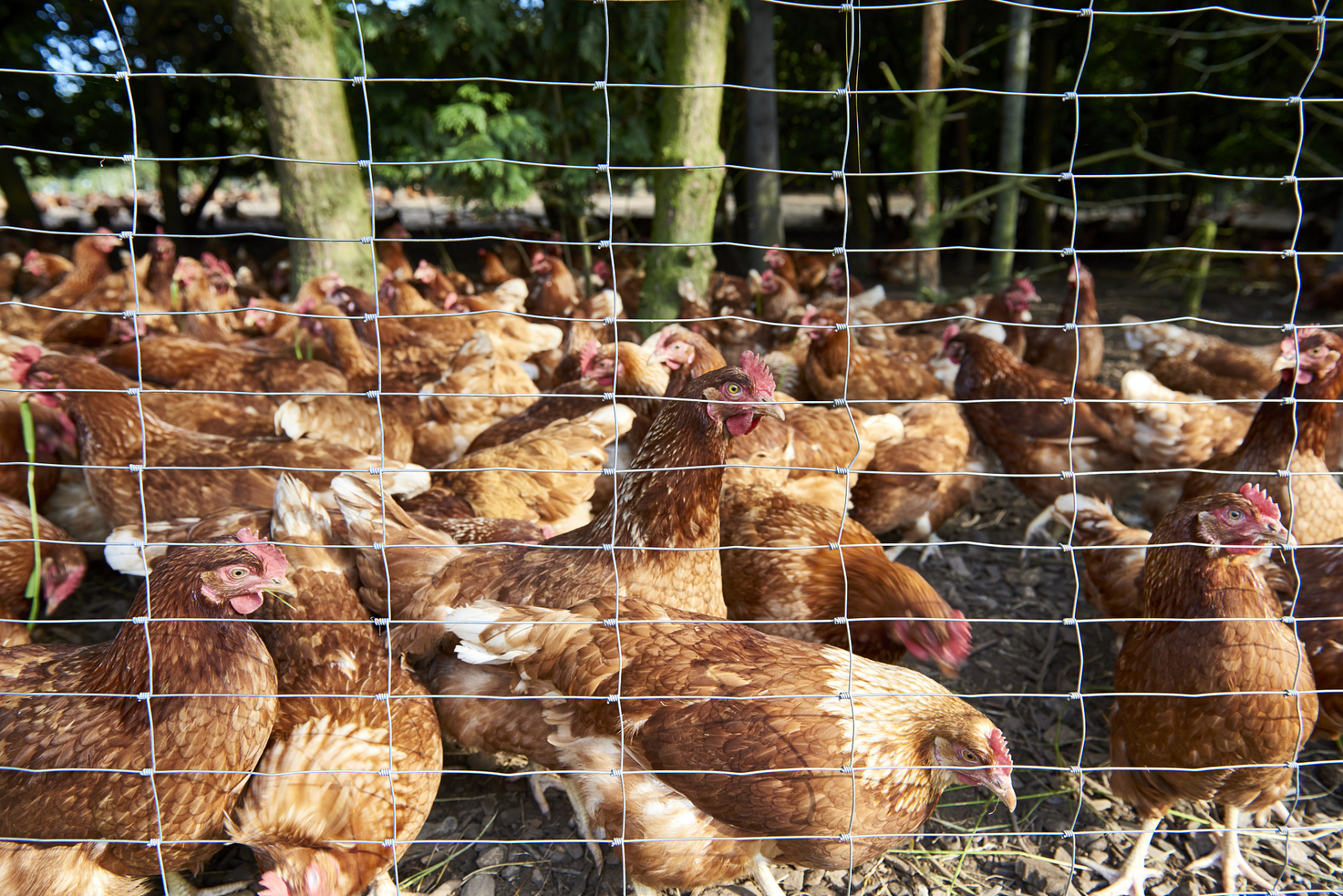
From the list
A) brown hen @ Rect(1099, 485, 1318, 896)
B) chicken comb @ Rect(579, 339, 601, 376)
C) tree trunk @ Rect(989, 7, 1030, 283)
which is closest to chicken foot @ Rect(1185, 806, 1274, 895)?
brown hen @ Rect(1099, 485, 1318, 896)

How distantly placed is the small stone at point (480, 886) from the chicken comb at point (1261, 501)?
2384mm

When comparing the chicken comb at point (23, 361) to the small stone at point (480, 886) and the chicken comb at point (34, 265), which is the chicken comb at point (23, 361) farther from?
the chicken comb at point (34, 265)

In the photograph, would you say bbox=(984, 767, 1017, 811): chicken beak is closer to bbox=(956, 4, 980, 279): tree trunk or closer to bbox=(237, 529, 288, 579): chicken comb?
bbox=(237, 529, 288, 579): chicken comb

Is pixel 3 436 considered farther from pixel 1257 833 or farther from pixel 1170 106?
pixel 1170 106

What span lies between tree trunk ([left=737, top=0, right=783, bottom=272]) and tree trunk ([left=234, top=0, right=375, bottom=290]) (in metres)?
3.66

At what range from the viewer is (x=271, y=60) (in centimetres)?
542

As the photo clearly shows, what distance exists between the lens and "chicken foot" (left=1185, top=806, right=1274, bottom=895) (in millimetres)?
2203

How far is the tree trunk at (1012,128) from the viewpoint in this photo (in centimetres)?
670

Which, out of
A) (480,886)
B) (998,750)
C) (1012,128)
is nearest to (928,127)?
(1012,128)

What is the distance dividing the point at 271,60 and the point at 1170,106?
1223 cm

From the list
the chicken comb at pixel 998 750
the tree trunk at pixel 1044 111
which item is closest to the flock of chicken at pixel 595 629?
the chicken comb at pixel 998 750

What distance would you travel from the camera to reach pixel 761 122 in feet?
24.8

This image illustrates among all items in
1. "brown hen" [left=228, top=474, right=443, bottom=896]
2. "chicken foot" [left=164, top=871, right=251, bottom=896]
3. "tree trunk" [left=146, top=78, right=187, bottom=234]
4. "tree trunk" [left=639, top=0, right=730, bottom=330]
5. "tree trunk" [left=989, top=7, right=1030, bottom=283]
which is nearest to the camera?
"brown hen" [left=228, top=474, right=443, bottom=896]

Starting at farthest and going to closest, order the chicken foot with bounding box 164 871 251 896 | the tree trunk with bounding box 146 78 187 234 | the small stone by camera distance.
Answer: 1. the tree trunk with bounding box 146 78 187 234
2. the small stone
3. the chicken foot with bounding box 164 871 251 896
